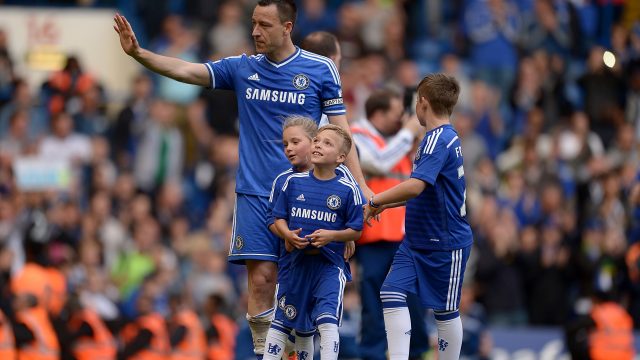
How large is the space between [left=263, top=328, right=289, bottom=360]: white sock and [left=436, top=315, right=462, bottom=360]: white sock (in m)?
1.15

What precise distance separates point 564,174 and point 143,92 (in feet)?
20.9

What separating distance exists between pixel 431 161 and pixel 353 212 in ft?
2.15

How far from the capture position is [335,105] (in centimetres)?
1101

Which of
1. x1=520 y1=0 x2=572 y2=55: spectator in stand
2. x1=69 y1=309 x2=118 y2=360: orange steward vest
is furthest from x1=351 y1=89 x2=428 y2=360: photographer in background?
x1=520 y1=0 x2=572 y2=55: spectator in stand

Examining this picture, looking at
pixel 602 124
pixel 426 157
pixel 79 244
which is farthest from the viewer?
pixel 602 124

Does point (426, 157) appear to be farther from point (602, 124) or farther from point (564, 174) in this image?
point (602, 124)

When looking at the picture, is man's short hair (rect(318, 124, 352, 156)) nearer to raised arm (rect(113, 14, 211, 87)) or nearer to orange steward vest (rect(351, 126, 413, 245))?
raised arm (rect(113, 14, 211, 87))

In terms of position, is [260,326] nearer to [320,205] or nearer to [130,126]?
→ [320,205]

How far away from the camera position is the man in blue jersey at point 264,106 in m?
10.8

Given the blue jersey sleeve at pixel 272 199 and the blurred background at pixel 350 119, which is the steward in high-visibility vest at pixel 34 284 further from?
the blue jersey sleeve at pixel 272 199

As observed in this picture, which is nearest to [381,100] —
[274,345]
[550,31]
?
[274,345]

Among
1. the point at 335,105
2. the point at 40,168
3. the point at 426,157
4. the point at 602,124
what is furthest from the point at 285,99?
the point at 602,124

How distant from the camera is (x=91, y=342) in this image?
17516 mm

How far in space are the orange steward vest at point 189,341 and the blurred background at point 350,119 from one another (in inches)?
16.8
